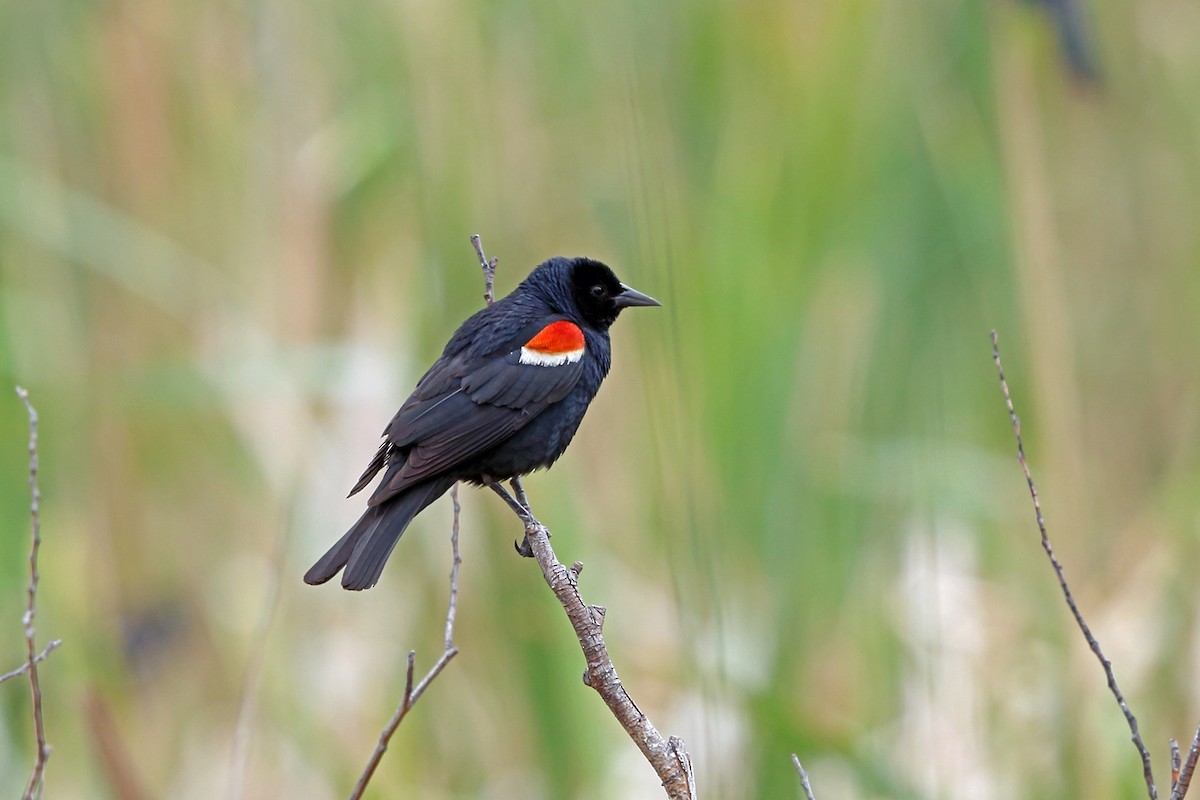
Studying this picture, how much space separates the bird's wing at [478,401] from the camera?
1.90m

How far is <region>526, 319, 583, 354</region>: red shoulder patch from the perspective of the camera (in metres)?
2.13

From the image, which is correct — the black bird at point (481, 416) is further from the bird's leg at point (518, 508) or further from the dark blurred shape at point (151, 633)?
the dark blurred shape at point (151, 633)

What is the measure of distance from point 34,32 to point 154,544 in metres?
1.29

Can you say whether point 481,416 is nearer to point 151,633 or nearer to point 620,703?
point 620,703

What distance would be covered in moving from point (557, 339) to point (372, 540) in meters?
0.53

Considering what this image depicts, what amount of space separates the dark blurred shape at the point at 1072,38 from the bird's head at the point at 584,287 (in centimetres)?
92

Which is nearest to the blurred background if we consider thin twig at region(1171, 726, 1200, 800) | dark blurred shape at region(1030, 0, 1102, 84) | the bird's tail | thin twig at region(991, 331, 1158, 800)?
dark blurred shape at region(1030, 0, 1102, 84)

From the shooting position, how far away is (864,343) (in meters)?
2.70

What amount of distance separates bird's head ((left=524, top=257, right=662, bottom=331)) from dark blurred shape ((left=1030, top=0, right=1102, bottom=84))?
0.92 m

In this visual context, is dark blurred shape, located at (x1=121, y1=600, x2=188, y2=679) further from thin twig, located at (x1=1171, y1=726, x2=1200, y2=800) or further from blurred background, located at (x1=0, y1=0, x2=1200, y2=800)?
thin twig, located at (x1=1171, y1=726, x2=1200, y2=800)

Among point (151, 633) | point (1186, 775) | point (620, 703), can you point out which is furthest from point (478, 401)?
point (151, 633)

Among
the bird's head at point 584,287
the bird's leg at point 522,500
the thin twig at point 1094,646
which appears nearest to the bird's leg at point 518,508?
the bird's leg at point 522,500

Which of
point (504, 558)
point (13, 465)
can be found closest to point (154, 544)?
point (13, 465)

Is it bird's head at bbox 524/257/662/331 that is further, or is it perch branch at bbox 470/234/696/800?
bird's head at bbox 524/257/662/331
